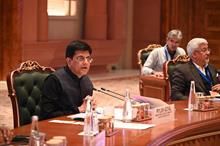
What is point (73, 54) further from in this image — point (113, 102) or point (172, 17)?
point (172, 17)

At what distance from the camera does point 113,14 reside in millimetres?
12117

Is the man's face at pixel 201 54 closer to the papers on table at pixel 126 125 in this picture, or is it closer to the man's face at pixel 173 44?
the papers on table at pixel 126 125

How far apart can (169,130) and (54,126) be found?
0.70m

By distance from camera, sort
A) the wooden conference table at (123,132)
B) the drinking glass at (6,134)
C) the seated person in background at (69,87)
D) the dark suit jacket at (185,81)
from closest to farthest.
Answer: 1. the drinking glass at (6,134)
2. the wooden conference table at (123,132)
3. the seated person in background at (69,87)
4. the dark suit jacket at (185,81)

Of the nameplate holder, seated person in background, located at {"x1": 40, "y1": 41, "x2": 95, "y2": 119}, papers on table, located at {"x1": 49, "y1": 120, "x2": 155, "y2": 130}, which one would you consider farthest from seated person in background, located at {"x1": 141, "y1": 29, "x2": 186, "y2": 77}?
the nameplate holder

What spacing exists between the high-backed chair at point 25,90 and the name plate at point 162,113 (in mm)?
1033

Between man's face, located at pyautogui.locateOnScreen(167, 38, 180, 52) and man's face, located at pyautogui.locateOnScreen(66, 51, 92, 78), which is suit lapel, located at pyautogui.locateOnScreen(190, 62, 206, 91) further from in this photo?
man's face, located at pyautogui.locateOnScreen(167, 38, 180, 52)

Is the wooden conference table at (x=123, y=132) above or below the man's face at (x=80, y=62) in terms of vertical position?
below

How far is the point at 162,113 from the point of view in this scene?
3.71m

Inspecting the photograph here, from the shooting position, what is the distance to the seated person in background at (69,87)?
13.0ft

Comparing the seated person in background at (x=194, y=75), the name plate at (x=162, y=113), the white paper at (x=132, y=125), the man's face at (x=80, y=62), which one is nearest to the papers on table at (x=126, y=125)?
the white paper at (x=132, y=125)

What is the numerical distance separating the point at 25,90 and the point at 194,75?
5.55 feet

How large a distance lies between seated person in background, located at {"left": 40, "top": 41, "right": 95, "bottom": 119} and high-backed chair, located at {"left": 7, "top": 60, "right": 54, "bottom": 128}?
0.21 meters

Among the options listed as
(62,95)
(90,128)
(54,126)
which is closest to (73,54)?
(62,95)
